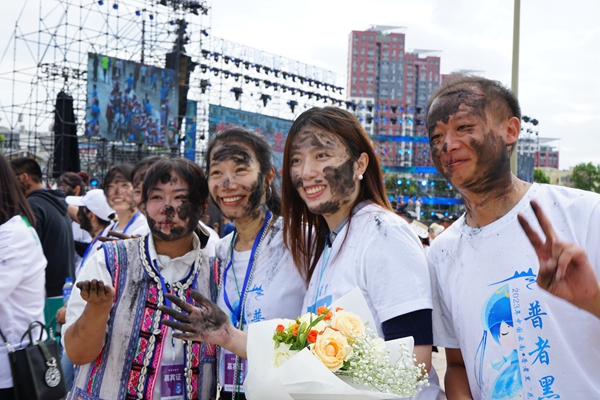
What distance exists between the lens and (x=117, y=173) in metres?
4.68

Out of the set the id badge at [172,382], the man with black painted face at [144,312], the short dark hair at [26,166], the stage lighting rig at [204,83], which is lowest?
the id badge at [172,382]

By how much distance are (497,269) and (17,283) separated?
2.26 m

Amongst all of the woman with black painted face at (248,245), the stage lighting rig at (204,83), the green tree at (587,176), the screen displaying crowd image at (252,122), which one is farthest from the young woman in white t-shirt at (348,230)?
the green tree at (587,176)

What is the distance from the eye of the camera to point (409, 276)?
1.82m

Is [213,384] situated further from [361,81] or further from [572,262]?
[361,81]

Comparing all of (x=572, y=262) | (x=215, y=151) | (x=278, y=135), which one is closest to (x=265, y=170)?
(x=215, y=151)

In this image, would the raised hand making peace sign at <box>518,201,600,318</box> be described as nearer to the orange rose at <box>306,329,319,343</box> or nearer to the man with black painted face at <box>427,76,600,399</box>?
the man with black painted face at <box>427,76,600,399</box>

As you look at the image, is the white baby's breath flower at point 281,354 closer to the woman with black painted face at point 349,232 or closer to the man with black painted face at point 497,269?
the woman with black painted face at point 349,232

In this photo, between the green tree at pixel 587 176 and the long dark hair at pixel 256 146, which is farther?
the green tree at pixel 587 176

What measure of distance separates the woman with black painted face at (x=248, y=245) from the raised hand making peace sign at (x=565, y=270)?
114 cm

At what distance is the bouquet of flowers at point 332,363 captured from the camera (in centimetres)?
146

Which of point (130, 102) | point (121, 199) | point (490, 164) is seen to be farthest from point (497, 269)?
point (130, 102)

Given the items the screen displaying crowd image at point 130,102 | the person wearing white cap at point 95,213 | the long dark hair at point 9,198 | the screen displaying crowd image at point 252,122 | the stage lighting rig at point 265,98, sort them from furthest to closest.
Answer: the stage lighting rig at point 265,98 → the screen displaying crowd image at point 252,122 → the screen displaying crowd image at point 130,102 → the person wearing white cap at point 95,213 → the long dark hair at point 9,198

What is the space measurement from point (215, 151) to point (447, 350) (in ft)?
4.54
